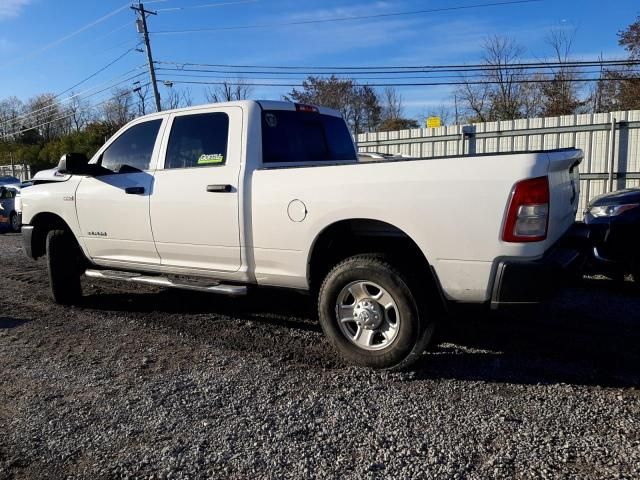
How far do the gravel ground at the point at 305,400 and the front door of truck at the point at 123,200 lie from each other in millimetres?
751

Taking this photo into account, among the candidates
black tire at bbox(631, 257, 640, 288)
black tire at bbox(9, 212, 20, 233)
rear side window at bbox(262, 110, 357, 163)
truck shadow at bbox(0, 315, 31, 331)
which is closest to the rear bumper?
rear side window at bbox(262, 110, 357, 163)

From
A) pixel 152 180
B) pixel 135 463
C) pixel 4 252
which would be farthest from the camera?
pixel 4 252

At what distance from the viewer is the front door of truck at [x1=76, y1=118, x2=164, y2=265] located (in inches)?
206

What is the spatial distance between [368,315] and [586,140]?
10458mm

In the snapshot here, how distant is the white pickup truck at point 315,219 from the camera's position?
3418 mm

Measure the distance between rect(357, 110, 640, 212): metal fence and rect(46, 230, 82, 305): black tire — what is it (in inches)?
343

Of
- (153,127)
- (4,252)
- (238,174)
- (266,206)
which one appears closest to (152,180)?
(153,127)

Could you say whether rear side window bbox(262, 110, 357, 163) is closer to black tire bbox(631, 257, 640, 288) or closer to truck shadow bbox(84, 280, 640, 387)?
truck shadow bbox(84, 280, 640, 387)

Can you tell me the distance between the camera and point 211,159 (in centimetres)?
481

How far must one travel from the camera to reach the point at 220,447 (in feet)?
9.85

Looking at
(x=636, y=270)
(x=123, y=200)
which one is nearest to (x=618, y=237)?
(x=636, y=270)

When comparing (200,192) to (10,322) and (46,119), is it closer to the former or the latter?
(10,322)

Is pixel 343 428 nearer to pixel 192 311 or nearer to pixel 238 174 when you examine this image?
pixel 238 174

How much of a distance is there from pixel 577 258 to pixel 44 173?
5.68 meters
